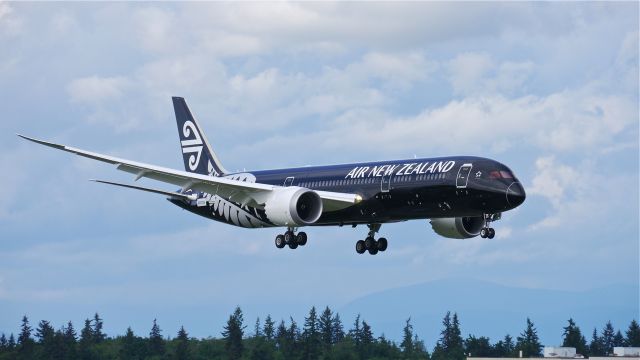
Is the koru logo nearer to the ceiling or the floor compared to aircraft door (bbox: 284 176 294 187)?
nearer to the ceiling

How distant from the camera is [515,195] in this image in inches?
3103

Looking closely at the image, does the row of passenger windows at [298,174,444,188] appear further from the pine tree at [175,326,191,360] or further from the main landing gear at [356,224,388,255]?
the pine tree at [175,326,191,360]

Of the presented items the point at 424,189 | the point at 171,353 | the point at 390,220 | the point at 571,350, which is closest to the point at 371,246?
the point at 390,220

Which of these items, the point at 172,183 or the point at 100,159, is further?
the point at 172,183

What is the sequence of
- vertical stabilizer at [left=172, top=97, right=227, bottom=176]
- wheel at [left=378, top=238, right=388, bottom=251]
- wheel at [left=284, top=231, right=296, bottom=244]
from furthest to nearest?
vertical stabilizer at [left=172, top=97, right=227, bottom=176]
wheel at [left=378, top=238, right=388, bottom=251]
wheel at [left=284, top=231, right=296, bottom=244]

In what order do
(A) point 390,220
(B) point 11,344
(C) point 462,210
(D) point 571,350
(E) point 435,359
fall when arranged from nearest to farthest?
(C) point 462,210 → (A) point 390,220 → (D) point 571,350 → (B) point 11,344 → (E) point 435,359

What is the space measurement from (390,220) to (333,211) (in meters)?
3.78

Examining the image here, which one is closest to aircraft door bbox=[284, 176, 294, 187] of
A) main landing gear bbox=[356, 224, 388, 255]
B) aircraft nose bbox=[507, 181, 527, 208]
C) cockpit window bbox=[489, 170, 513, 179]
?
main landing gear bbox=[356, 224, 388, 255]

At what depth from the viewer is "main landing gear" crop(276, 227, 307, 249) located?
88.4m

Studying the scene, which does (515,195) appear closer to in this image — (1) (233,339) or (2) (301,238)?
(2) (301,238)

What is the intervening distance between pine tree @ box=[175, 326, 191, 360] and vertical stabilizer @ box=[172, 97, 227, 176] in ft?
260

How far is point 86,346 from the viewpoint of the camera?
190500 mm

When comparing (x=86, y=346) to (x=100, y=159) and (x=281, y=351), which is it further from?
(x=100, y=159)

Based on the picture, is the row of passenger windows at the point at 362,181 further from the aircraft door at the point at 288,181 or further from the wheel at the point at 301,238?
the wheel at the point at 301,238
